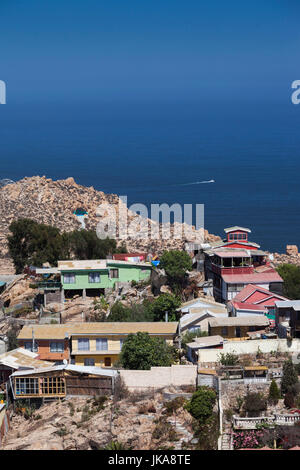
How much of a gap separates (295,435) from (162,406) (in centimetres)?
502

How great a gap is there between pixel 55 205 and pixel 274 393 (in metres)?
40.1

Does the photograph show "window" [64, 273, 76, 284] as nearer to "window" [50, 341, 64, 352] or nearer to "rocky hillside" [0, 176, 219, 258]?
"window" [50, 341, 64, 352]

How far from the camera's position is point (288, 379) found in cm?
2947

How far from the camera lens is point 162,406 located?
2969cm

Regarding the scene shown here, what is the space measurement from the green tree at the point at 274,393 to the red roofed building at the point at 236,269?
1099 cm

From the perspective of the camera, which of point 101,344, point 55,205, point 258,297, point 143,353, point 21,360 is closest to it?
point 143,353

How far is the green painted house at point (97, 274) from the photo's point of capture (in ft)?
137

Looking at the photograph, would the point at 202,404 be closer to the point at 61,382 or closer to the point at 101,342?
the point at 61,382

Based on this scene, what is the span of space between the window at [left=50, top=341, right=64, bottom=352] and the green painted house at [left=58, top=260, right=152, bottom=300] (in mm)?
6538

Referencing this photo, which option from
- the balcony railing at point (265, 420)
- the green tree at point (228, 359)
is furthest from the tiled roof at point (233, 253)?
the balcony railing at point (265, 420)

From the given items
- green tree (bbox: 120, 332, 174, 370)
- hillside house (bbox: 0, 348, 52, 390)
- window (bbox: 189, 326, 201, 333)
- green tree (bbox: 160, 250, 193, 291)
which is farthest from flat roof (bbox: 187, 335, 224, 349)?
green tree (bbox: 160, 250, 193, 291)

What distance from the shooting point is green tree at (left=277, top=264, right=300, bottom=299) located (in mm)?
41125

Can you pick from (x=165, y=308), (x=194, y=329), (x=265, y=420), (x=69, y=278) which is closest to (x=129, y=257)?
(x=69, y=278)

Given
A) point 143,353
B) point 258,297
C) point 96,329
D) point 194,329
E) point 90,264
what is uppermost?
point 90,264
